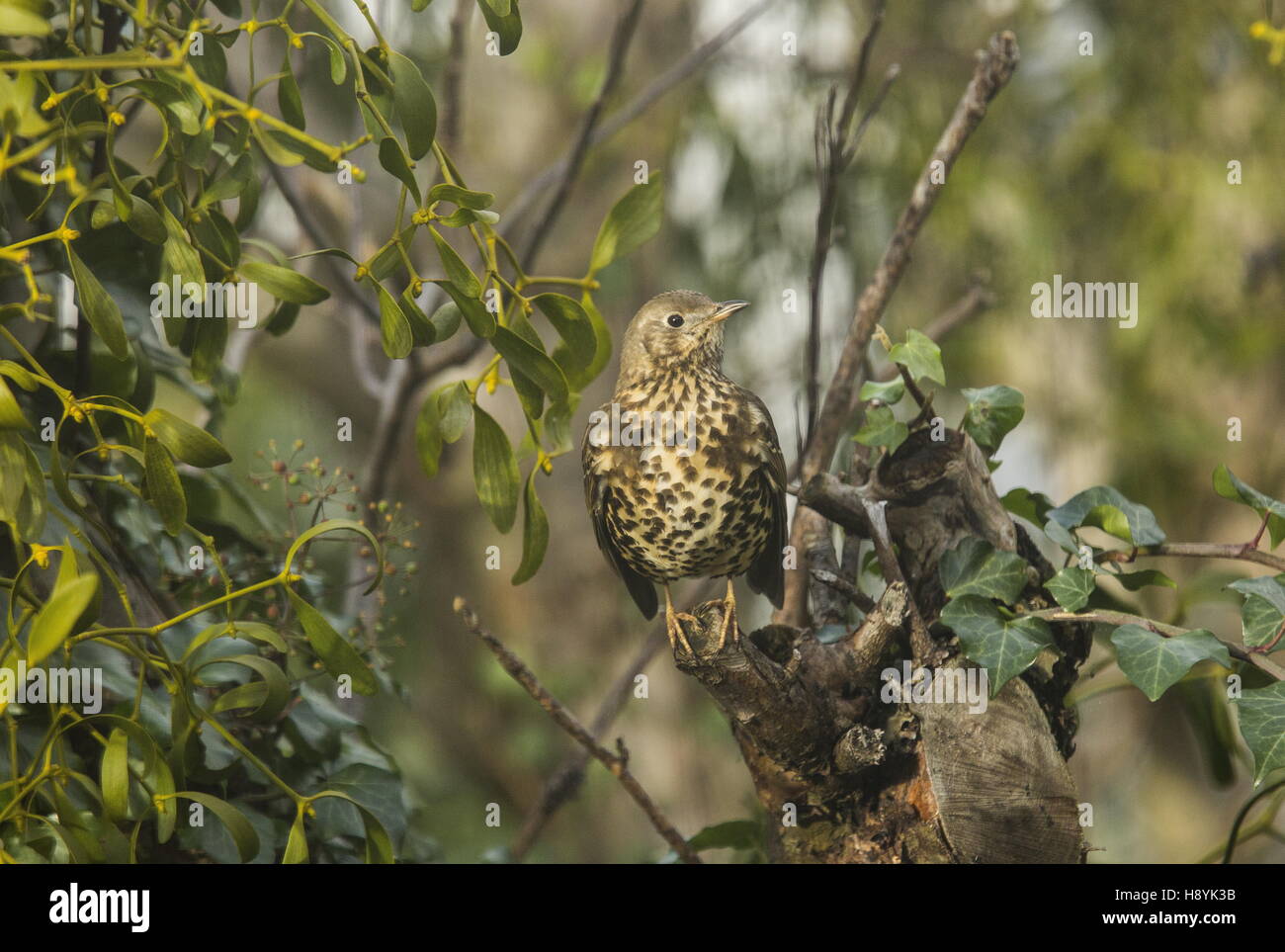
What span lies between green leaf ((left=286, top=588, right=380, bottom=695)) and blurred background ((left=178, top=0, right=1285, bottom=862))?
1.65 metres

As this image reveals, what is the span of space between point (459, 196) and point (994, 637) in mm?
591

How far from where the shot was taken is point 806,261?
2.69 meters

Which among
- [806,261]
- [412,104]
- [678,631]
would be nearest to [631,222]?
[412,104]

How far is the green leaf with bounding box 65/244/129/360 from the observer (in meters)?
0.87

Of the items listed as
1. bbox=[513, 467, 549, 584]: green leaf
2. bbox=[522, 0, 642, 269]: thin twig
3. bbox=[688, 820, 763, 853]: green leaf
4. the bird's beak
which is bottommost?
bbox=[688, 820, 763, 853]: green leaf

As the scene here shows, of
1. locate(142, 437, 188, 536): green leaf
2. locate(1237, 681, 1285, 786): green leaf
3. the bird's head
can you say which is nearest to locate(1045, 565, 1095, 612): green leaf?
locate(1237, 681, 1285, 786): green leaf

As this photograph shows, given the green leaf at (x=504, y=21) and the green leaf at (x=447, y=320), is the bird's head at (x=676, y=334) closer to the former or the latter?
the green leaf at (x=447, y=320)

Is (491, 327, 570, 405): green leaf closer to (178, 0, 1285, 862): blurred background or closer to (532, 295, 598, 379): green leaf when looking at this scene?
(532, 295, 598, 379): green leaf

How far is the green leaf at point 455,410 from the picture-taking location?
3.32 feet

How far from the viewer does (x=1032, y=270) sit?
2.83 m

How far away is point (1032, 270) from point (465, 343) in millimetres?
1786

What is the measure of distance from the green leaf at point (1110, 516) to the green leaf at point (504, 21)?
0.68 metres
